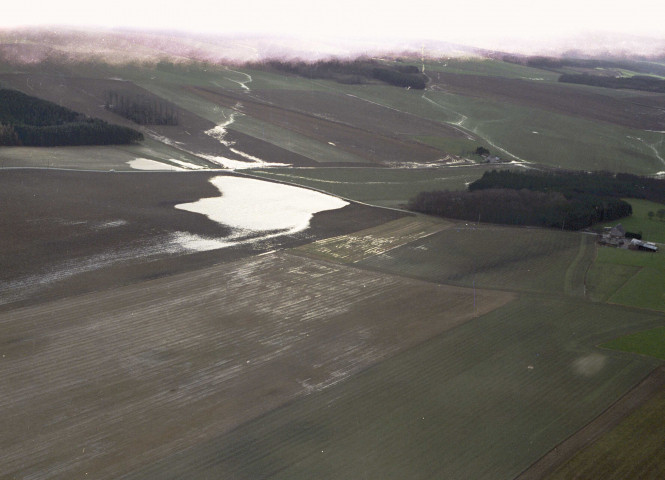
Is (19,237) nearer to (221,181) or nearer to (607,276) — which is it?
(221,181)

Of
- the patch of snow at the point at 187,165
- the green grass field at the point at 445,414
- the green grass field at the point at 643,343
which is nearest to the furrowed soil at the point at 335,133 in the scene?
the patch of snow at the point at 187,165

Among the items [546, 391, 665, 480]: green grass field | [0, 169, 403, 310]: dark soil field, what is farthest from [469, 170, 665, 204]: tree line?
[546, 391, 665, 480]: green grass field

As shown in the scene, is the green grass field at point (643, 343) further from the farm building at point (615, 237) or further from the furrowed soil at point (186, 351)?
the farm building at point (615, 237)

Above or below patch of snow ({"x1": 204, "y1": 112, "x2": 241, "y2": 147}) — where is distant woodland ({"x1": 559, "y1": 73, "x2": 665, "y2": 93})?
above

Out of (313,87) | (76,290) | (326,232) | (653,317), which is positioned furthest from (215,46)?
(653,317)

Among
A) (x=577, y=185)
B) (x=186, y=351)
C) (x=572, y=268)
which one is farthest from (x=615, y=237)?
(x=186, y=351)

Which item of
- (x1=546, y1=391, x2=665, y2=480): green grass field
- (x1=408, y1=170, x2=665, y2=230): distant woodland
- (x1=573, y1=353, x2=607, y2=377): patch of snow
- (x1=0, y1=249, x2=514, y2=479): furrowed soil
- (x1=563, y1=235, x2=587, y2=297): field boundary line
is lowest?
(x1=0, y1=249, x2=514, y2=479): furrowed soil

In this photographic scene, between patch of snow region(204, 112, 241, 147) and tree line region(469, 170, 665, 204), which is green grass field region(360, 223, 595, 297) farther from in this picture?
patch of snow region(204, 112, 241, 147)
